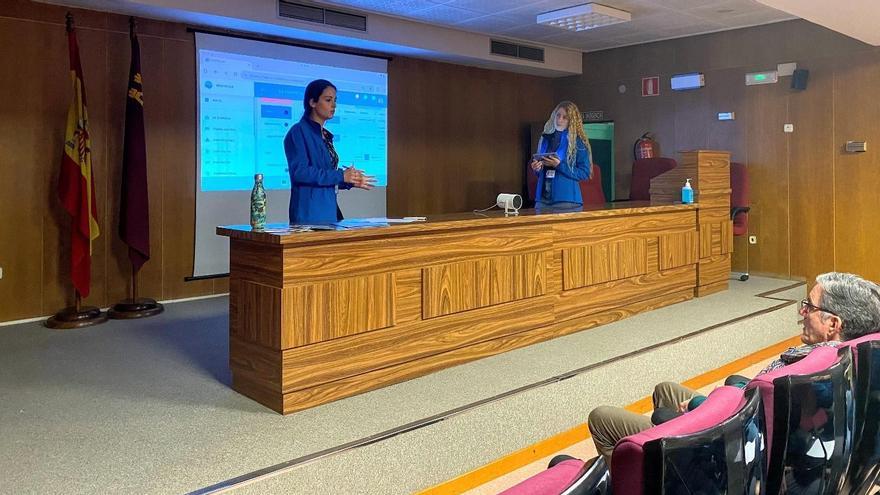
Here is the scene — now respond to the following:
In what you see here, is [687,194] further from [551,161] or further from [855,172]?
[855,172]

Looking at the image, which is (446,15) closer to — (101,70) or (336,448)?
(101,70)

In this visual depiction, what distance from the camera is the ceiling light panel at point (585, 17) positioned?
18.7ft

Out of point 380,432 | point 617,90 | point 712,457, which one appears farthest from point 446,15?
point 712,457

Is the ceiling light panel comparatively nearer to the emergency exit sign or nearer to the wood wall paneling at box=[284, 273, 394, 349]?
the emergency exit sign

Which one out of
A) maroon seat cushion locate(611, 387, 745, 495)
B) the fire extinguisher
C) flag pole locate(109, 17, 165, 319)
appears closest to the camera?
maroon seat cushion locate(611, 387, 745, 495)

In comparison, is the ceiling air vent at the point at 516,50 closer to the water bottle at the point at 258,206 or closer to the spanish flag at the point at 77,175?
the spanish flag at the point at 77,175

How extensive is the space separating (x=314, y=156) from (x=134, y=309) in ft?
6.71

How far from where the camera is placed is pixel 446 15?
19.8ft

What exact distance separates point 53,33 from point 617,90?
5.42 meters

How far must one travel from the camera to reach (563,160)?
455 cm

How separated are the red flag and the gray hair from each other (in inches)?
169

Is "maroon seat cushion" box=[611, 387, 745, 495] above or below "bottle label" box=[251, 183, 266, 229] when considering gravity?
below

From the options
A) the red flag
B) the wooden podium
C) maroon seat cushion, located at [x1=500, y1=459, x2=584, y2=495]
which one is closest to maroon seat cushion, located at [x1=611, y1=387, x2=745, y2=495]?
maroon seat cushion, located at [x1=500, y1=459, x2=584, y2=495]

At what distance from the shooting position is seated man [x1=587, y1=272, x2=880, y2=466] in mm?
2281
